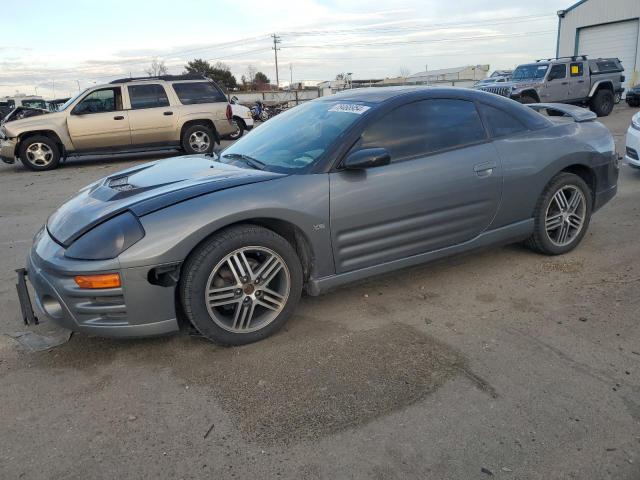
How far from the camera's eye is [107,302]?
2857mm

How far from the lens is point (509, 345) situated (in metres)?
3.13

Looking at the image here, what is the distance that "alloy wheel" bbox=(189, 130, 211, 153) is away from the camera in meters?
12.2

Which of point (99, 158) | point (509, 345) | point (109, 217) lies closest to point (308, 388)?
point (509, 345)

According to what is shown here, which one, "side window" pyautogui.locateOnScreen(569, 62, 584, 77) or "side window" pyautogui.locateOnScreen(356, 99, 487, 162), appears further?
"side window" pyautogui.locateOnScreen(569, 62, 584, 77)

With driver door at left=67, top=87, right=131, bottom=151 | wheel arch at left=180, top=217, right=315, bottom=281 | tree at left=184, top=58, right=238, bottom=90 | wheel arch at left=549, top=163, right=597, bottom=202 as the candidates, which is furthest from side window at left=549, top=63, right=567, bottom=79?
tree at left=184, top=58, right=238, bottom=90

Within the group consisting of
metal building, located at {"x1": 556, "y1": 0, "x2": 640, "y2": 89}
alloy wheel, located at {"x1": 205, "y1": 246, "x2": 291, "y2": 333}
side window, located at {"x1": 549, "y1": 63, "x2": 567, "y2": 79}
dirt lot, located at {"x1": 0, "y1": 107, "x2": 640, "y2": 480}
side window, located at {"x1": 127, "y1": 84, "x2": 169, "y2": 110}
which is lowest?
dirt lot, located at {"x1": 0, "y1": 107, "x2": 640, "y2": 480}

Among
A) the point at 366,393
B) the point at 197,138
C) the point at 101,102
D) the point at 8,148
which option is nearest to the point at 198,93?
the point at 197,138

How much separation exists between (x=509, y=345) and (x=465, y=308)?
0.57 m

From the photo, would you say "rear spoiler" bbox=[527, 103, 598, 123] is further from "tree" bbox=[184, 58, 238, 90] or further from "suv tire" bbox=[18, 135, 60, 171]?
"tree" bbox=[184, 58, 238, 90]

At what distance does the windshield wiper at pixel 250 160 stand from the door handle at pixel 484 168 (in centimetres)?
154

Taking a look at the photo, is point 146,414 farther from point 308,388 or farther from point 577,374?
point 577,374

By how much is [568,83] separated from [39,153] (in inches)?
632

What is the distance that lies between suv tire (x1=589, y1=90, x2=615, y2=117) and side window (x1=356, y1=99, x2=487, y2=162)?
17.3 metres

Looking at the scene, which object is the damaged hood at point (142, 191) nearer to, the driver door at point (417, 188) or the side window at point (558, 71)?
the driver door at point (417, 188)
